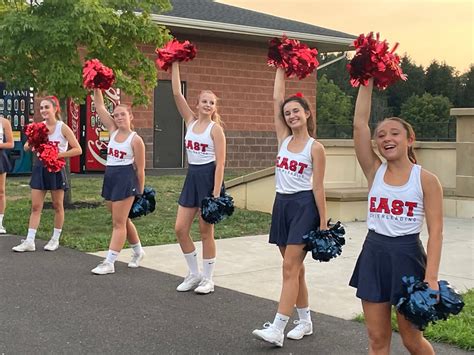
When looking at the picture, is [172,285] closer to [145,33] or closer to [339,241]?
[339,241]

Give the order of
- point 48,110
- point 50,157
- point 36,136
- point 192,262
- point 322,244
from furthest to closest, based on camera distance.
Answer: point 48,110
point 36,136
point 50,157
point 192,262
point 322,244

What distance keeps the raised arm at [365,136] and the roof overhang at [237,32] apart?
14350 millimetres

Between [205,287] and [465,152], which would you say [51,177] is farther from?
[465,152]

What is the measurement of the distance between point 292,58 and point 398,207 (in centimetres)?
192

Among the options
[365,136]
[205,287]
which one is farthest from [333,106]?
[365,136]

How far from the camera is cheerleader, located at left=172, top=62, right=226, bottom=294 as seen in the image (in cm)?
616

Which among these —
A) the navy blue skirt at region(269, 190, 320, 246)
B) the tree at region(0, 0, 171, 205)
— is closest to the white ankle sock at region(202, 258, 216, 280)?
the navy blue skirt at region(269, 190, 320, 246)

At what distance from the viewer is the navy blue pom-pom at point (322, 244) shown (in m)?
4.72

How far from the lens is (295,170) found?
16.1 feet

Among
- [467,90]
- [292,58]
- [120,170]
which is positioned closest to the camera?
[292,58]

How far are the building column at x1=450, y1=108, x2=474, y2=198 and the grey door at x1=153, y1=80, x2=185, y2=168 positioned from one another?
1005 cm

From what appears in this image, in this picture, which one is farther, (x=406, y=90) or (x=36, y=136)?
(x=406, y=90)

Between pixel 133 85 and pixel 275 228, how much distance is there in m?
7.63

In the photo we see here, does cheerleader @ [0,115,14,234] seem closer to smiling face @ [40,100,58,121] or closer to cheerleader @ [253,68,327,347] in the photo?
smiling face @ [40,100,58,121]
